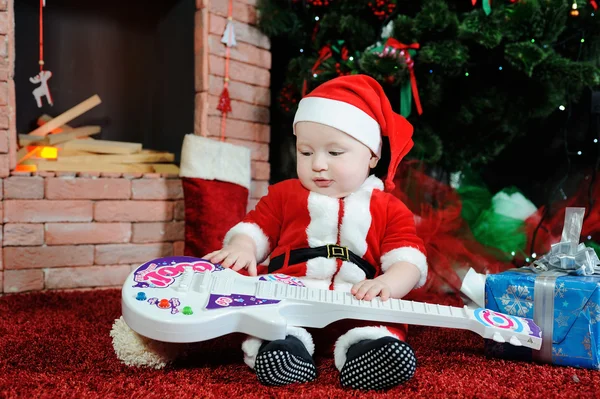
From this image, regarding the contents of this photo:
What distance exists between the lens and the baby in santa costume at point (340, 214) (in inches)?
41.5

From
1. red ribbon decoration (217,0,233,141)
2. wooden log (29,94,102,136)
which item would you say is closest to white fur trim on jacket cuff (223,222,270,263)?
red ribbon decoration (217,0,233,141)

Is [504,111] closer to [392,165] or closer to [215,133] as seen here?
[392,165]

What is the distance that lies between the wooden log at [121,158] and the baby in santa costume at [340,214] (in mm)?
717

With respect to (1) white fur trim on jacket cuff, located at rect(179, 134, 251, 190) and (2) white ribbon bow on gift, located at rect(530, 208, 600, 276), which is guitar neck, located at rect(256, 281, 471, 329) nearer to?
(2) white ribbon bow on gift, located at rect(530, 208, 600, 276)

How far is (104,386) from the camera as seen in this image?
81 cm

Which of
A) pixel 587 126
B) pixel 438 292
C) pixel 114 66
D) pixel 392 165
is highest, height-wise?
pixel 114 66

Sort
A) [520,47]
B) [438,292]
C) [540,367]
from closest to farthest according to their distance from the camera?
[540,367] < [520,47] < [438,292]

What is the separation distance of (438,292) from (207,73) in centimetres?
93

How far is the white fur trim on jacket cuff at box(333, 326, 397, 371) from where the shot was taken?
2.91 feet

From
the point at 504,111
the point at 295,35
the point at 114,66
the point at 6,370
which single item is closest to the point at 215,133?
the point at 295,35

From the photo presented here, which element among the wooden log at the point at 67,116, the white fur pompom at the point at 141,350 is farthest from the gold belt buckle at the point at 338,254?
the wooden log at the point at 67,116

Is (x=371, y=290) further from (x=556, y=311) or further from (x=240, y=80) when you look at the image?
(x=240, y=80)

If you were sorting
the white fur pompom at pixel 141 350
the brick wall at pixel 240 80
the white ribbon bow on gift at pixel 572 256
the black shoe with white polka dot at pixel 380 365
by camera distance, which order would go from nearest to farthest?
the black shoe with white polka dot at pixel 380 365 < the white fur pompom at pixel 141 350 < the white ribbon bow on gift at pixel 572 256 < the brick wall at pixel 240 80

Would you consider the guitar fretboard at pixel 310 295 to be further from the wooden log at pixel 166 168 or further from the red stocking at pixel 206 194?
the wooden log at pixel 166 168
